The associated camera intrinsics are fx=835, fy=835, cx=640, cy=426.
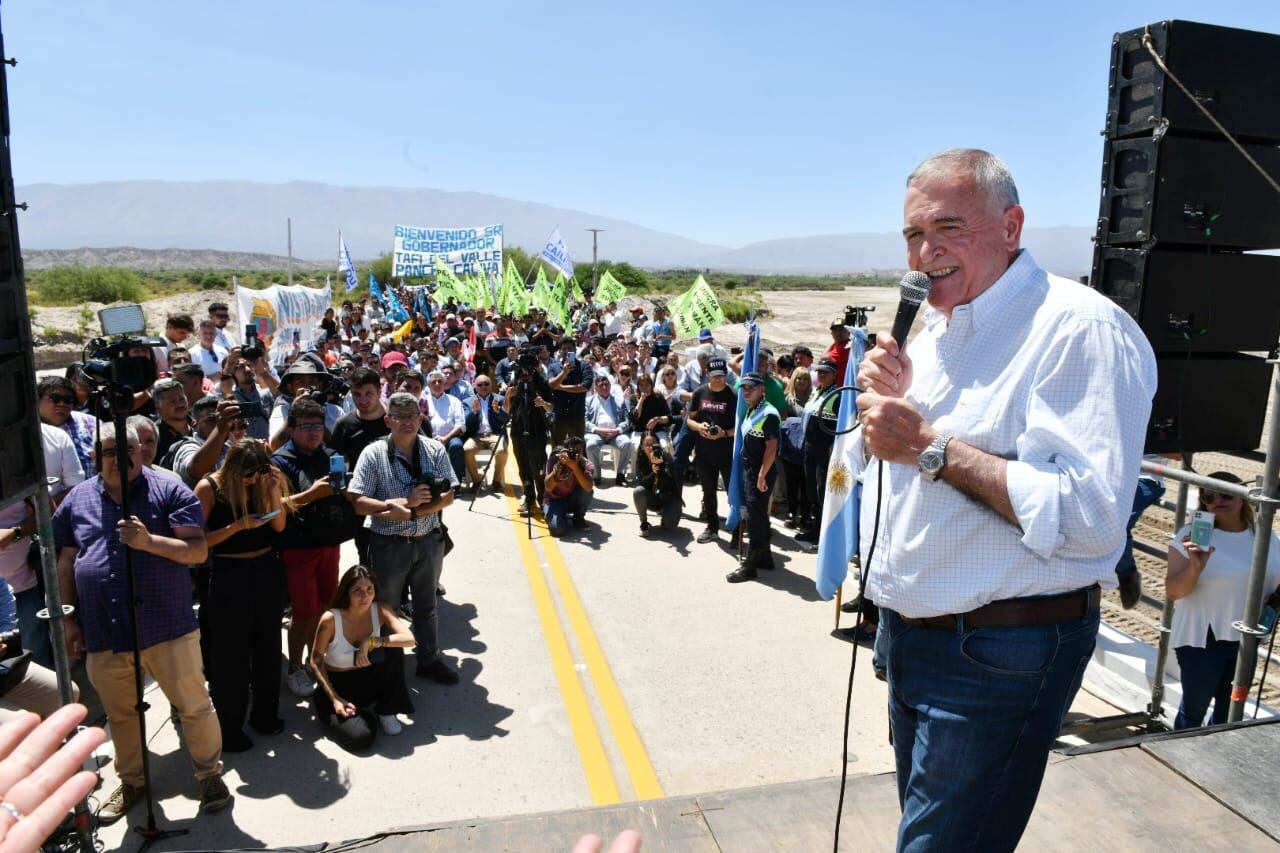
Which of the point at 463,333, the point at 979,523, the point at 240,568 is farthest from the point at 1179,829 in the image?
the point at 463,333

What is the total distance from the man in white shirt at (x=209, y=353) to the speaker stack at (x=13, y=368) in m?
6.78

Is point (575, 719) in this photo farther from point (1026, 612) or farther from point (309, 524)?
point (1026, 612)

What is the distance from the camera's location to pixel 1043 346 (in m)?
1.77

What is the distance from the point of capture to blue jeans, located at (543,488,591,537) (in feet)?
30.3

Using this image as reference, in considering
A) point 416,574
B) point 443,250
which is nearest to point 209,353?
point 416,574

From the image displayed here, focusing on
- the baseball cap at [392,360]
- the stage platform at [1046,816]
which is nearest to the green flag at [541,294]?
the baseball cap at [392,360]

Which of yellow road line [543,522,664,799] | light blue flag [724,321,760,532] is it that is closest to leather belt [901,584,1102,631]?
yellow road line [543,522,664,799]

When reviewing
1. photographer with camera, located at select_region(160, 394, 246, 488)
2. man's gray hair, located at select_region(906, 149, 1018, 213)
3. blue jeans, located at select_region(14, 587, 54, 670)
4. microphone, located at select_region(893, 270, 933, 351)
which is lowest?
blue jeans, located at select_region(14, 587, 54, 670)

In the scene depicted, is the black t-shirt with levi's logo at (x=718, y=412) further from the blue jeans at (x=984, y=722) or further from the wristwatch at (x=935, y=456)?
the wristwatch at (x=935, y=456)

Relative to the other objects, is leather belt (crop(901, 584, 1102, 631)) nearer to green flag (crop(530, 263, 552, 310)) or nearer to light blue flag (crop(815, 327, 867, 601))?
light blue flag (crop(815, 327, 867, 601))

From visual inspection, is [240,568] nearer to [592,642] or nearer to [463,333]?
[592,642]

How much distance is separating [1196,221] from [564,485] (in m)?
6.39

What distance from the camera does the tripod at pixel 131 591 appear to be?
12.2 feet

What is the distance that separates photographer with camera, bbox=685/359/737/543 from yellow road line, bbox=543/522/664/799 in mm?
1907
